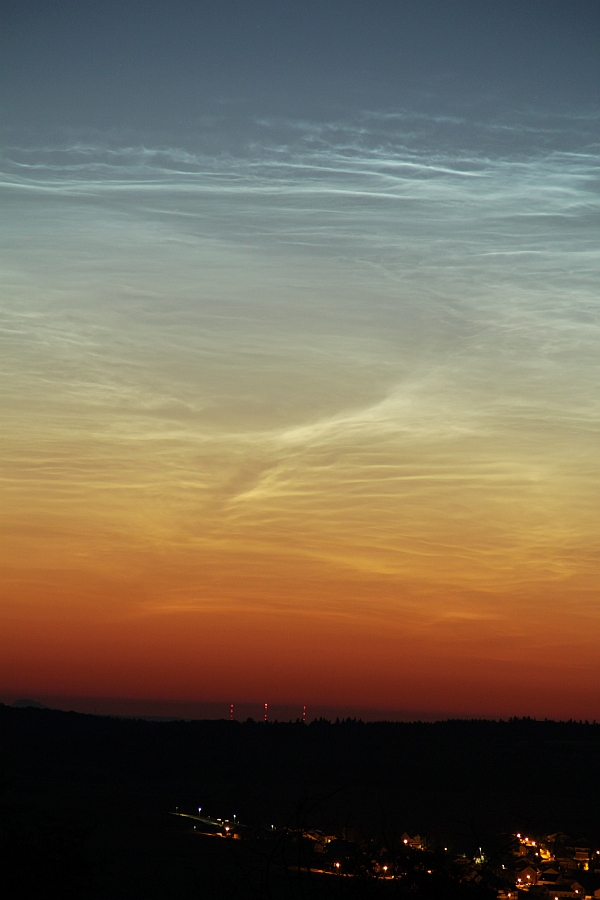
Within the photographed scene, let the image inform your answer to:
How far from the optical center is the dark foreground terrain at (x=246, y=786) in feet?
113

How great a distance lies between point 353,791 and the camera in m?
98.5

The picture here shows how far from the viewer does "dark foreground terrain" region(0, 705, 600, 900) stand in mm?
34469

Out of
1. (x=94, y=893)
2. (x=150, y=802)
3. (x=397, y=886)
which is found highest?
(x=397, y=886)

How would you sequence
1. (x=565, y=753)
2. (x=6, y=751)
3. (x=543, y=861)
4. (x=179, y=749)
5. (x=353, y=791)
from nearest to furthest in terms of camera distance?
(x=543, y=861) < (x=353, y=791) < (x=6, y=751) < (x=565, y=753) < (x=179, y=749)

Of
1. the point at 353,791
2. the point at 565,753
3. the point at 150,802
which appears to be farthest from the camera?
the point at 565,753

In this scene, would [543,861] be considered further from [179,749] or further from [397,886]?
[179,749]

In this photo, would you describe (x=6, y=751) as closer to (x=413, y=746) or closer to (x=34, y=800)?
(x=34, y=800)

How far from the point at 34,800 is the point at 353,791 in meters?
40.2

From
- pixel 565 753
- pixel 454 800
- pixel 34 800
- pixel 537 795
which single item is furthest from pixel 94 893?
pixel 565 753

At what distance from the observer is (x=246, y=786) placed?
10281 cm

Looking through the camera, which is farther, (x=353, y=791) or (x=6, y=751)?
(x=6, y=751)

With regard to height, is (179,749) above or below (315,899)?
below

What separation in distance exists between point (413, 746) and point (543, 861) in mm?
83870

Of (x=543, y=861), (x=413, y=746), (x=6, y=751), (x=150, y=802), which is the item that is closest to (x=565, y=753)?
(x=413, y=746)
